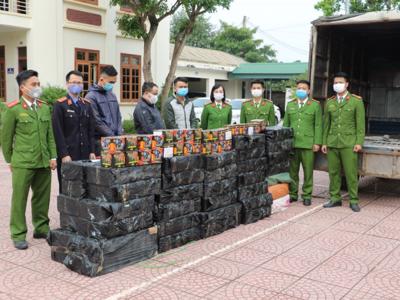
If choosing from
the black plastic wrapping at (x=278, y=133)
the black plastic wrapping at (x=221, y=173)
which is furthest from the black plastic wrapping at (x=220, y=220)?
the black plastic wrapping at (x=278, y=133)

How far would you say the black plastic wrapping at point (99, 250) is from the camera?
436 centimetres

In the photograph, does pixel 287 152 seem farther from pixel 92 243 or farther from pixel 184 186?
pixel 92 243

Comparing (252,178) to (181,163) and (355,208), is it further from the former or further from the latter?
(355,208)

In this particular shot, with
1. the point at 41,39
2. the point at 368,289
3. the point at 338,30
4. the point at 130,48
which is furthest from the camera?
the point at 130,48

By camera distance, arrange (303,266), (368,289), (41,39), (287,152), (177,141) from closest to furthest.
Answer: (368,289) → (303,266) → (177,141) → (287,152) → (41,39)

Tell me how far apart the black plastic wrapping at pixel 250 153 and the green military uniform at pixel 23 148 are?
227cm

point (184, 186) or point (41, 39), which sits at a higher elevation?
point (41, 39)

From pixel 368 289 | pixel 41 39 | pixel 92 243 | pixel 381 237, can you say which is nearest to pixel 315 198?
pixel 381 237

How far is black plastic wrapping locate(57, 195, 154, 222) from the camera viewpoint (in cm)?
439

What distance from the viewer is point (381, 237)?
19.0 feet

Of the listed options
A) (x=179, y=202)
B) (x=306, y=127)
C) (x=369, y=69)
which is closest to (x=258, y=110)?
(x=306, y=127)

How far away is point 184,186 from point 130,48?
15.6 m

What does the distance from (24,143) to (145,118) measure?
1.62m

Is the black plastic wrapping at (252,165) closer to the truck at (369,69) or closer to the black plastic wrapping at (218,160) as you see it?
the black plastic wrapping at (218,160)
